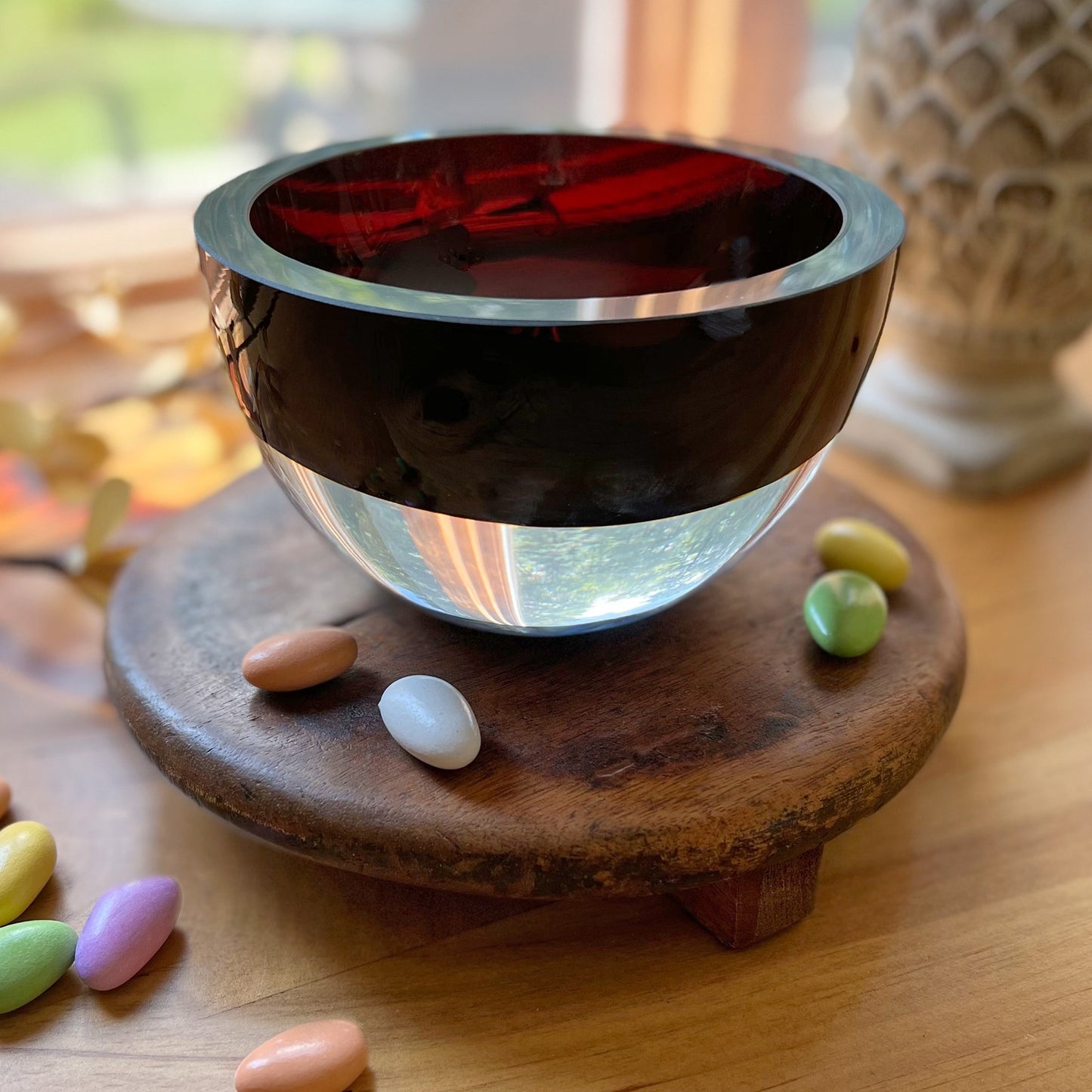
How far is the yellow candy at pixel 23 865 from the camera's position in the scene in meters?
0.35

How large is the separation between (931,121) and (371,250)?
30 cm

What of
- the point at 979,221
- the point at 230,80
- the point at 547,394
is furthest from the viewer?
the point at 230,80

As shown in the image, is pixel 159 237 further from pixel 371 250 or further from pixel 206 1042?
pixel 206 1042

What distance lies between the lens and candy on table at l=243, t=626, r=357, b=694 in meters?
Answer: 0.36

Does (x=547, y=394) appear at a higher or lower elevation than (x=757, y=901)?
higher

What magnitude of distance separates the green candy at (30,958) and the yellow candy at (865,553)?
0.93ft

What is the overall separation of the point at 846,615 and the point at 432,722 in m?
0.14

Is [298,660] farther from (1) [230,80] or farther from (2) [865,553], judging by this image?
(1) [230,80]

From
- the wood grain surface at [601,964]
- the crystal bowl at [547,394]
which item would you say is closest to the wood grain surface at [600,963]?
the wood grain surface at [601,964]

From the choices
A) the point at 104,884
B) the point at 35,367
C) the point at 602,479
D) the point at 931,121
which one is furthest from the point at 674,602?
the point at 35,367

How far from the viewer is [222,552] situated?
44 centimetres

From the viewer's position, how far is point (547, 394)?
0.93ft

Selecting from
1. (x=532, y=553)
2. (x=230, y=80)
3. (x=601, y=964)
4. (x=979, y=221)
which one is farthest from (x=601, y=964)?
(x=230, y=80)

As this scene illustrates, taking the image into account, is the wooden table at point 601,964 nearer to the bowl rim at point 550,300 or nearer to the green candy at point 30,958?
the green candy at point 30,958
